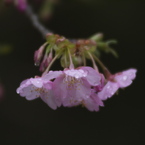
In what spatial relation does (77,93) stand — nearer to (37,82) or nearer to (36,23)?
(37,82)

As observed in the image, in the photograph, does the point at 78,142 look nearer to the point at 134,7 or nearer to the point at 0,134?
the point at 0,134

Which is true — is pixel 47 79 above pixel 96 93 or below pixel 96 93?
above

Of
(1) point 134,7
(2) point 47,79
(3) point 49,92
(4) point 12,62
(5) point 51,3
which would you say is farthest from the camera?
(4) point 12,62

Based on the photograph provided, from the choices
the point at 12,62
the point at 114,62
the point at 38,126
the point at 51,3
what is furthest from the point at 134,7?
the point at 38,126

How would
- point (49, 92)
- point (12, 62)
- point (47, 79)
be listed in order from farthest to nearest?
point (12, 62), point (49, 92), point (47, 79)

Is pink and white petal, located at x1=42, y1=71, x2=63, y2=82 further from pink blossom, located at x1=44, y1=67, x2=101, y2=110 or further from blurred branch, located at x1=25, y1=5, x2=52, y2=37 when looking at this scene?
blurred branch, located at x1=25, y1=5, x2=52, y2=37

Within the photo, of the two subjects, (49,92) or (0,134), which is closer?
(49,92)

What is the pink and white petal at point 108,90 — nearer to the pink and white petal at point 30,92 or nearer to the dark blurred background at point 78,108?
the pink and white petal at point 30,92
